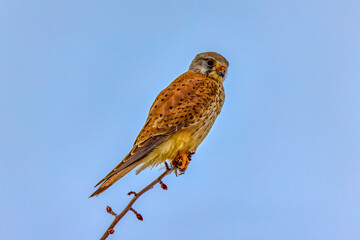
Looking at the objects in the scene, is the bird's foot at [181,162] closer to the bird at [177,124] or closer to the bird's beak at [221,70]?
the bird at [177,124]

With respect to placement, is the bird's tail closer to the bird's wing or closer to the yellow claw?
the bird's wing

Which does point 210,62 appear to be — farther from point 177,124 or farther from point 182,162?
point 182,162

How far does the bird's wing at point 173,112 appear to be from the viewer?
13.7ft

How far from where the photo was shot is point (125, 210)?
8.80 feet

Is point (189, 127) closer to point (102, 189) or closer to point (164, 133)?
point (164, 133)

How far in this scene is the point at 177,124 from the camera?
14.2 ft

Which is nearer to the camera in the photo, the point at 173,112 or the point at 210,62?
the point at 173,112

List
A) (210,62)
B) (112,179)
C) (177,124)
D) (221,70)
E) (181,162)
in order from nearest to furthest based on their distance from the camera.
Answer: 1. (112,179)
2. (181,162)
3. (177,124)
4. (221,70)
5. (210,62)

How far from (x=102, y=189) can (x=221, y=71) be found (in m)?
2.15

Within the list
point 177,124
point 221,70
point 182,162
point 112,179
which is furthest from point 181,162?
point 221,70

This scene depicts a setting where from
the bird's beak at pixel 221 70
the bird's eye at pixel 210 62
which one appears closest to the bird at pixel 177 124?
the bird's beak at pixel 221 70

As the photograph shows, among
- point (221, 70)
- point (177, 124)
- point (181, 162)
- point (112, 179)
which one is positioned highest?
point (221, 70)

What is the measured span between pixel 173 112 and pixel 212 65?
1035mm

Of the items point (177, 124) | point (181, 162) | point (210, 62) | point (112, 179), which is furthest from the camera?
point (210, 62)
